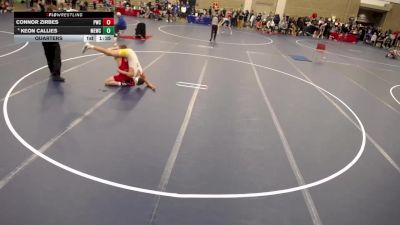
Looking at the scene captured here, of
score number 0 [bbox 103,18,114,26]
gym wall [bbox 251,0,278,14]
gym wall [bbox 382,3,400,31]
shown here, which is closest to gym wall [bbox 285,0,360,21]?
gym wall [bbox 251,0,278,14]

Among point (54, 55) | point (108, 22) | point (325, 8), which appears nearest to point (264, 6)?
point (325, 8)

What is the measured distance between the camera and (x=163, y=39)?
16406mm

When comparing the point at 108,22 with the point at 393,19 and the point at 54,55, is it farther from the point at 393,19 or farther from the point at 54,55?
the point at 393,19

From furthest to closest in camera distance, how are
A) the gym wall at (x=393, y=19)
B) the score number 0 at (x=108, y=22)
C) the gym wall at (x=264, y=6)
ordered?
the gym wall at (x=393, y=19), the gym wall at (x=264, y=6), the score number 0 at (x=108, y=22)

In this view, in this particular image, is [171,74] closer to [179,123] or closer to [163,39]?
[179,123]

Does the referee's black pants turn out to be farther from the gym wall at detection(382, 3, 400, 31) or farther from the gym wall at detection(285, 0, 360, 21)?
the gym wall at detection(382, 3, 400, 31)

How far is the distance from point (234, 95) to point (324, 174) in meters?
3.90

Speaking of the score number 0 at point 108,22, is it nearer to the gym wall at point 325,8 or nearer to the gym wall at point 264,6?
the gym wall at point 264,6

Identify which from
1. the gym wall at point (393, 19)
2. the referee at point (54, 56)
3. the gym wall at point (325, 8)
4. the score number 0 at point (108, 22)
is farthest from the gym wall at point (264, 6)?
the score number 0 at point (108, 22)

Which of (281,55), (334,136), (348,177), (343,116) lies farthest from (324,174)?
(281,55)
